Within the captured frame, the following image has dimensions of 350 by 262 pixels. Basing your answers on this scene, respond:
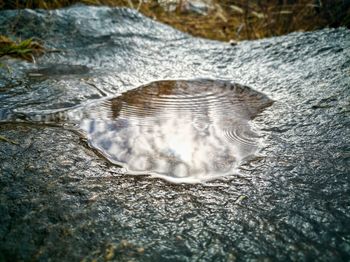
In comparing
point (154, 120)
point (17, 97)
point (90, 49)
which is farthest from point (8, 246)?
point (90, 49)

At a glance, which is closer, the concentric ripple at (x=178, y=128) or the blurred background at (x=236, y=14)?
the concentric ripple at (x=178, y=128)

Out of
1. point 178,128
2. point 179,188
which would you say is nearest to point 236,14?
point 178,128

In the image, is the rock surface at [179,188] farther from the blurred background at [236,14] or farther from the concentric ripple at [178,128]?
the blurred background at [236,14]

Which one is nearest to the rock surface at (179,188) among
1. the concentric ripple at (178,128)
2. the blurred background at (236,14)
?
the concentric ripple at (178,128)

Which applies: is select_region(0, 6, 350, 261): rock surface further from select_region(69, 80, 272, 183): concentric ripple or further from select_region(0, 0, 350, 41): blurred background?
select_region(0, 0, 350, 41): blurred background

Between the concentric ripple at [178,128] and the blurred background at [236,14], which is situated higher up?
the blurred background at [236,14]

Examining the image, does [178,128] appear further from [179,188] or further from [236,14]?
[236,14]

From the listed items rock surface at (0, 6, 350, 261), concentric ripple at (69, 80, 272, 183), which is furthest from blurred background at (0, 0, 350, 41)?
concentric ripple at (69, 80, 272, 183)
